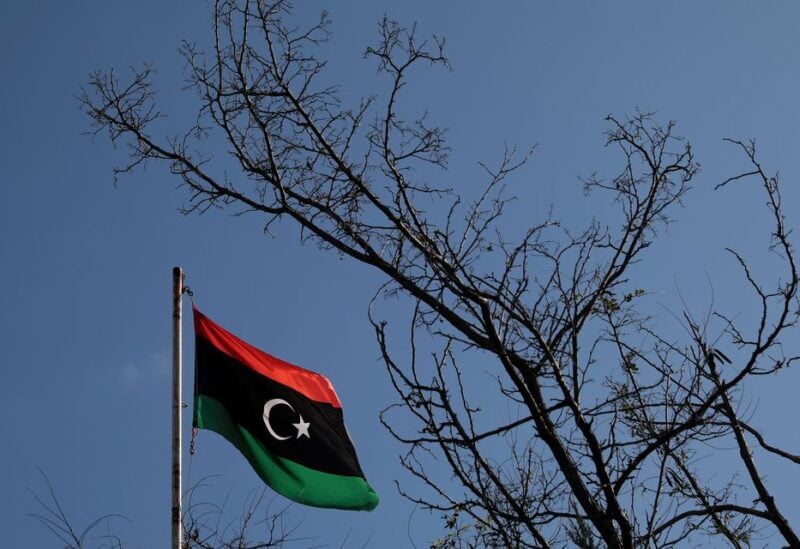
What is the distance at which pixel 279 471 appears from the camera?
691cm

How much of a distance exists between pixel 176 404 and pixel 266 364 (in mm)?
1266

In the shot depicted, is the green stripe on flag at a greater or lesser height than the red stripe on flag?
lesser

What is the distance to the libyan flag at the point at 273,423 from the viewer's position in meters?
6.93

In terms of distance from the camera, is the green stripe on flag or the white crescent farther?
the white crescent

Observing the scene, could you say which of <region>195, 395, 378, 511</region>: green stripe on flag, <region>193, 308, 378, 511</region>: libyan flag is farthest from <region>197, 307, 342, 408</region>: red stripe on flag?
<region>195, 395, 378, 511</region>: green stripe on flag

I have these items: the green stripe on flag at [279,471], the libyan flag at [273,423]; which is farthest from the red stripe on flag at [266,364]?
the green stripe on flag at [279,471]

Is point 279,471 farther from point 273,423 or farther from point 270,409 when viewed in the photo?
point 270,409

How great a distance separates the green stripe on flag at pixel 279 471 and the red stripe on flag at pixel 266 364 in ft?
1.52

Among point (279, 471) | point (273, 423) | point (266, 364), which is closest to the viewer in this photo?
point (279, 471)

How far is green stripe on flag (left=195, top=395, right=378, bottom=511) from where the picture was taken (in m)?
6.84

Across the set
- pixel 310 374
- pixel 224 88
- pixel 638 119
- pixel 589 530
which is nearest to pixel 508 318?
pixel 589 530

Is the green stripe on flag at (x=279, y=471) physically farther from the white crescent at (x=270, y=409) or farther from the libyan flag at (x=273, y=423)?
the white crescent at (x=270, y=409)

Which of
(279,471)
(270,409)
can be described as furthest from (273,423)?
(279,471)

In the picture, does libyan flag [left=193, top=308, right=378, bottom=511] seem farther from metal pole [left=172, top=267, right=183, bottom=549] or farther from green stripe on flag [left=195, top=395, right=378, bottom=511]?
metal pole [left=172, top=267, right=183, bottom=549]
